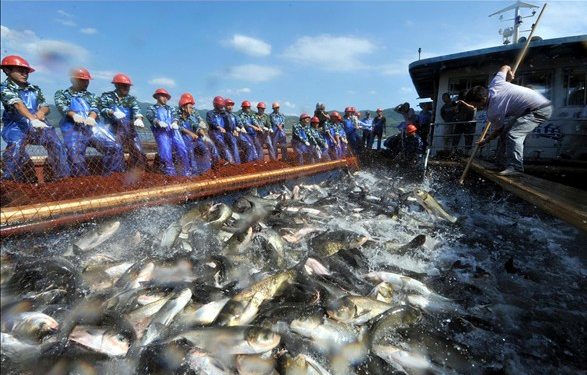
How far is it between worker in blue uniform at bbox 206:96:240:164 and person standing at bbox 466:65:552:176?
21.9ft

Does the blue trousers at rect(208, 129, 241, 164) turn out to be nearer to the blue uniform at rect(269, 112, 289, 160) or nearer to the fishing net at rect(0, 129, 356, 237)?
the fishing net at rect(0, 129, 356, 237)

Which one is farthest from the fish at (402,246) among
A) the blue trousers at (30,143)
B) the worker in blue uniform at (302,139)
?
the worker in blue uniform at (302,139)

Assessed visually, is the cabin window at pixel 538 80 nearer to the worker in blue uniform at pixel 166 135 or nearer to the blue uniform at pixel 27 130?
the worker in blue uniform at pixel 166 135

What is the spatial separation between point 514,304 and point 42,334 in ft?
17.0

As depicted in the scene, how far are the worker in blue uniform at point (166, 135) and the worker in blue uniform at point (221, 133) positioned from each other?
1754 mm

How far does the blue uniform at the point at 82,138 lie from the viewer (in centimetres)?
650

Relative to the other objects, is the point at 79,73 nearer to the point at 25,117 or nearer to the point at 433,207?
the point at 25,117

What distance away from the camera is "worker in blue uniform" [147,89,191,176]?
7882 mm

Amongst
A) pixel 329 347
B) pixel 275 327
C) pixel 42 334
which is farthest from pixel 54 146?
pixel 329 347

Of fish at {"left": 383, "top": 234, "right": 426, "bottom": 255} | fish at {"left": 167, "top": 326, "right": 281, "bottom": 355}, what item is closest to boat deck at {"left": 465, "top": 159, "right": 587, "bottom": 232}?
fish at {"left": 383, "top": 234, "right": 426, "bottom": 255}

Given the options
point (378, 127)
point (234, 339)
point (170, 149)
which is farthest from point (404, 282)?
point (378, 127)

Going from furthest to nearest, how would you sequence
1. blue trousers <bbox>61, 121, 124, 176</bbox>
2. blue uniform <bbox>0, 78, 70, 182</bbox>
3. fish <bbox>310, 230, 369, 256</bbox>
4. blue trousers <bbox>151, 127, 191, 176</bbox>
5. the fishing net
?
blue trousers <bbox>151, 127, 191, 176</bbox> < blue trousers <bbox>61, 121, 124, 176</bbox> < blue uniform <bbox>0, 78, 70, 182</bbox> < fish <bbox>310, 230, 369, 256</bbox> < the fishing net

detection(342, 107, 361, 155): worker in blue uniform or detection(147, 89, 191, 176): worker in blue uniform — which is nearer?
detection(147, 89, 191, 176): worker in blue uniform

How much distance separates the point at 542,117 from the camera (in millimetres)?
6520
